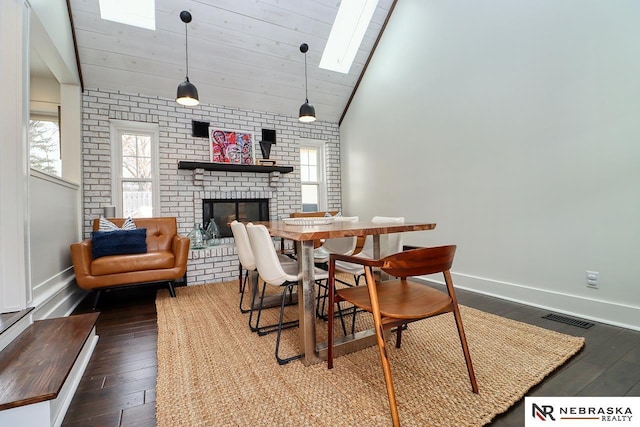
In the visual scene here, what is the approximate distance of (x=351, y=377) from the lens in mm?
1493

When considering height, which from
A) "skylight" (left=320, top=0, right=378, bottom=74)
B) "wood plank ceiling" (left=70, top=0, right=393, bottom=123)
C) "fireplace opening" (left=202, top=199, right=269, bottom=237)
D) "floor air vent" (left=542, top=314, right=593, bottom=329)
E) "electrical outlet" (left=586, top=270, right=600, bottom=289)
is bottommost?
"floor air vent" (left=542, top=314, right=593, bottom=329)

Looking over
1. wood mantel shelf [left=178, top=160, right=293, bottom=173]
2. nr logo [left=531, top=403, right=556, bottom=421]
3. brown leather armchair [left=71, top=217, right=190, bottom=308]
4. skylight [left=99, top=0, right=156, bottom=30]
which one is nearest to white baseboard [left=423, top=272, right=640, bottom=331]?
nr logo [left=531, top=403, right=556, bottom=421]

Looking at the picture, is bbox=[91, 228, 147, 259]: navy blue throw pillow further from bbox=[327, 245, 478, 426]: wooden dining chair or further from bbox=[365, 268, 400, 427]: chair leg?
bbox=[365, 268, 400, 427]: chair leg

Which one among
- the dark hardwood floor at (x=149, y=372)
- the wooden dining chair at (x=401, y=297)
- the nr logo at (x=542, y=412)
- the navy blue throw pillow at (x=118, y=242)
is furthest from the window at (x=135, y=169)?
the nr logo at (x=542, y=412)

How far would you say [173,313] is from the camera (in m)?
2.57

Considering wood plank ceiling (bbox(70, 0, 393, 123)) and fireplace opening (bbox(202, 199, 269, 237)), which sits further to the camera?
fireplace opening (bbox(202, 199, 269, 237))

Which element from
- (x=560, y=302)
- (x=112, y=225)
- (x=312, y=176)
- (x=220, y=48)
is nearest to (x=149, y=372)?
(x=112, y=225)

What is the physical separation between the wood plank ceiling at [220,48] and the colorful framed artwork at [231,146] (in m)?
0.43

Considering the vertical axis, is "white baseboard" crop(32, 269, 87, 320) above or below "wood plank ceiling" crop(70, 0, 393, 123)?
below

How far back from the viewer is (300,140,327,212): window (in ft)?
16.5

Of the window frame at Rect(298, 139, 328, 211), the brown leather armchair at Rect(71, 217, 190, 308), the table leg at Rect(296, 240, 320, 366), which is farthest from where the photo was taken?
the window frame at Rect(298, 139, 328, 211)

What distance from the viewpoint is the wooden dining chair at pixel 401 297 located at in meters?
1.13

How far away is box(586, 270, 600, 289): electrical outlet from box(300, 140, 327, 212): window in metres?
3.62

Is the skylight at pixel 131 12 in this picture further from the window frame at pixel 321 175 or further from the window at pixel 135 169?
the window frame at pixel 321 175
